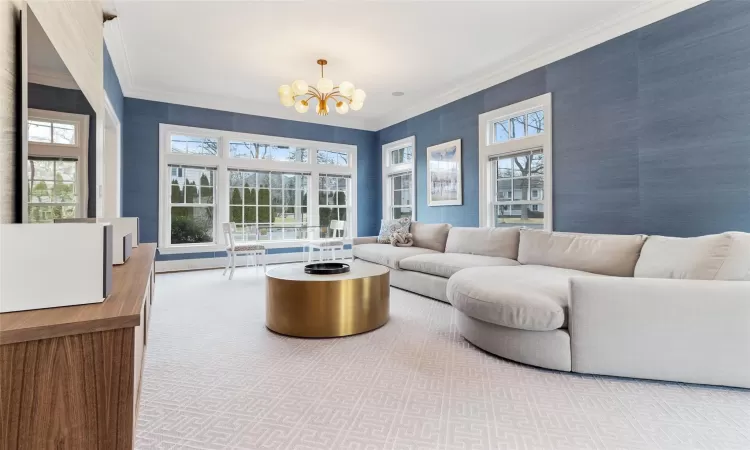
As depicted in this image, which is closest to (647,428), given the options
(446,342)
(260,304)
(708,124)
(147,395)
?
(446,342)

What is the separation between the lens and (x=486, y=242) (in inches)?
Answer: 168

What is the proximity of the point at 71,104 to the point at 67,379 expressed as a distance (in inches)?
51.2

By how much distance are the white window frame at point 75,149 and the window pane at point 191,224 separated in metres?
4.31

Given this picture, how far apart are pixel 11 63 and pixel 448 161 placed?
511cm

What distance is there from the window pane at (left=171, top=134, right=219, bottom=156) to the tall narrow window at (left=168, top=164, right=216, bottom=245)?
0.86 feet

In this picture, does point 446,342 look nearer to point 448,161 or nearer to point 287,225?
point 448,161

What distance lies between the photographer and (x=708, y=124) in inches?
117

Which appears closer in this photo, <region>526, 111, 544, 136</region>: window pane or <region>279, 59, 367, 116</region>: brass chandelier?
<region>279, 59, 367, 116</region>: brass chandelier

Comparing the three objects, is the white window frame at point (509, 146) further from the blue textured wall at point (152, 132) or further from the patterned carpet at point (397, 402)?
the blue textured wall at point (152, 132)

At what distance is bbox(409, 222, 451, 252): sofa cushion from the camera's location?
16.4 ft

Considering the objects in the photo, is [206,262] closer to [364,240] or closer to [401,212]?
[364,240]

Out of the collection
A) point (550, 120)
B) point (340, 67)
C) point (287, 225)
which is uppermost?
point (340, 67)

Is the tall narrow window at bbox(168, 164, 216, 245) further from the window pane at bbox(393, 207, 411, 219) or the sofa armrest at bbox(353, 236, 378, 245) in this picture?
the window pane at bbox(393, 207, 411, 219)

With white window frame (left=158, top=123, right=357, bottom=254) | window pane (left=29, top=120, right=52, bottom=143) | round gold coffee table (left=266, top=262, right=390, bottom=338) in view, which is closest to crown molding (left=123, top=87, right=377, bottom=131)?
white window frame (left=158, top=123, right=357, bottom=254)
